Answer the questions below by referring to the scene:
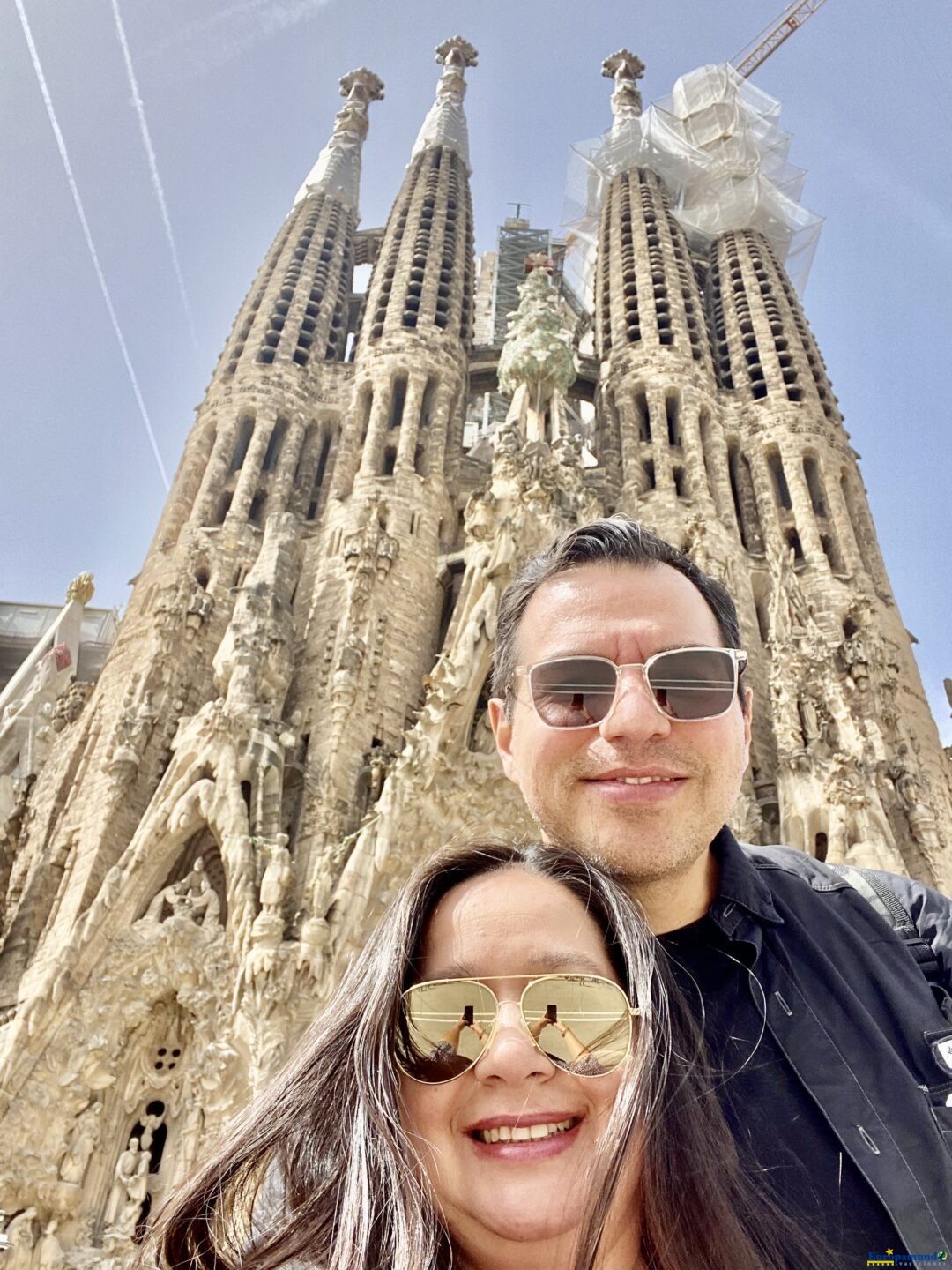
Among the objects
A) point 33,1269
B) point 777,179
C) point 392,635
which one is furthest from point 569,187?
point 33,1269

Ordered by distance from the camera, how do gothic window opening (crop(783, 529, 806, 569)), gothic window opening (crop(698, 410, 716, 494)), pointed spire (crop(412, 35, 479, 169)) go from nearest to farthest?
gothic window opening (crop(783, 529, 806, 569)) < gothic window opening (crop(698, 410, 716, 494)) < pointed spire (crop(412, 35, 479, 169))

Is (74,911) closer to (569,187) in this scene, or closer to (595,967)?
(595,967)

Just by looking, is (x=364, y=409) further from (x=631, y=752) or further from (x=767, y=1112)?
(x=767, y=1112)

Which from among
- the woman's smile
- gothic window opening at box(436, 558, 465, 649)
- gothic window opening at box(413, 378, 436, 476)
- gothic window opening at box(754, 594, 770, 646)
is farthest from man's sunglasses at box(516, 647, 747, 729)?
gothic window opening at box(413, 378, 436, 476)

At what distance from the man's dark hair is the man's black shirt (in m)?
0.75

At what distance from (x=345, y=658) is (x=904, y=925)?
12.6 metres

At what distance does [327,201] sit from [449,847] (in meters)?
28.1

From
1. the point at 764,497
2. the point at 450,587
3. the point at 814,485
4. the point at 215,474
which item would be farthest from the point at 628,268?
the point at 215,474

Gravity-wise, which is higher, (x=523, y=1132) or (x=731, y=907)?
(x=731, y=907)

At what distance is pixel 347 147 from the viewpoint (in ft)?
97.6

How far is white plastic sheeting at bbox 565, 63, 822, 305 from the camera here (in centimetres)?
2844

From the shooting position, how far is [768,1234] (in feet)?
4.88

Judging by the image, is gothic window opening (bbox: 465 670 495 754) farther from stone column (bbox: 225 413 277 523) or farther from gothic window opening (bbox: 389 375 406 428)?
gothic window opening (bbox: 389 375 406 428)

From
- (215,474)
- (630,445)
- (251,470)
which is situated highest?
(630,445)
